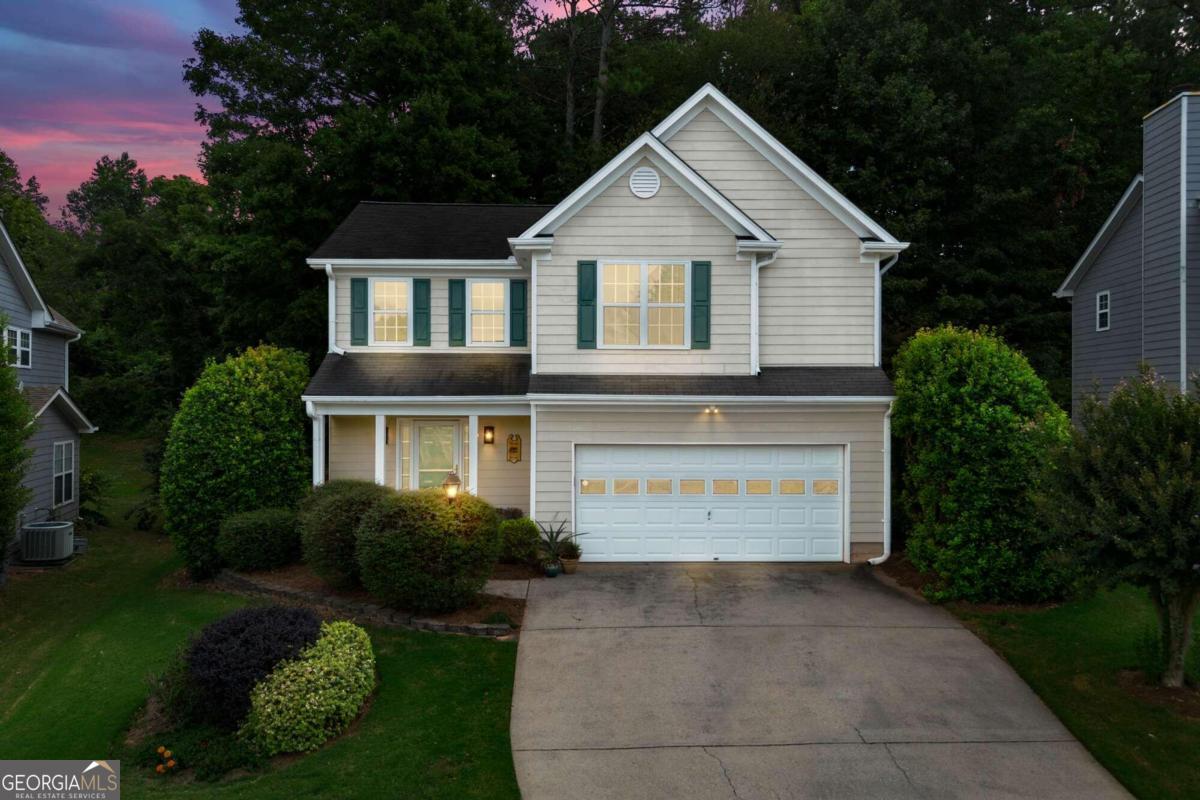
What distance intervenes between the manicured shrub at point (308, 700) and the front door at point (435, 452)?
7.59 metres

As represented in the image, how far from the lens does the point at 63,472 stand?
60.6 feet

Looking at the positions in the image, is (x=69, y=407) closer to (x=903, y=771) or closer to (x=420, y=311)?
(x=420, y=311)

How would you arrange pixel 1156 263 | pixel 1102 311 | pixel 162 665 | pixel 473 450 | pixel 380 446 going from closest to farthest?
pixel 162 665 < pixel 380 446 < pixel 473 450 < pixel 1156 263 < pixel 1102 311

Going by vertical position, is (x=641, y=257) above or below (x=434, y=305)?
above

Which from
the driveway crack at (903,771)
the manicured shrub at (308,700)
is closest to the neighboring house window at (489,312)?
the manicured shrub at (308,700)

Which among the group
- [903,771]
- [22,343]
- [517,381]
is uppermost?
[22,343]

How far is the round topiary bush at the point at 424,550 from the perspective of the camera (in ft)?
32.2

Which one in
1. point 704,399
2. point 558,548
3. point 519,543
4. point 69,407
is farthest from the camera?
point 69,407

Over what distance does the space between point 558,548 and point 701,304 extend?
5.31 meters

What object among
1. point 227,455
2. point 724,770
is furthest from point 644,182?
point 724,770

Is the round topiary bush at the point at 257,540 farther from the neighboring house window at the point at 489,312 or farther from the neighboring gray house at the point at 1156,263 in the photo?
the neighboring gray house at the point at 1156,263

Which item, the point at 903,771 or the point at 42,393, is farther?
the point at 42,393

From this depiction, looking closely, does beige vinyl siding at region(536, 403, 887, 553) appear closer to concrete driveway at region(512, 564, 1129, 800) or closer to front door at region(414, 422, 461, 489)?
concrete driveway at region(512, 564, 1129, 800)

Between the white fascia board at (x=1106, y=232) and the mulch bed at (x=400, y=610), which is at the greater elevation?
the white fascia board at (x=1106, y=232)
